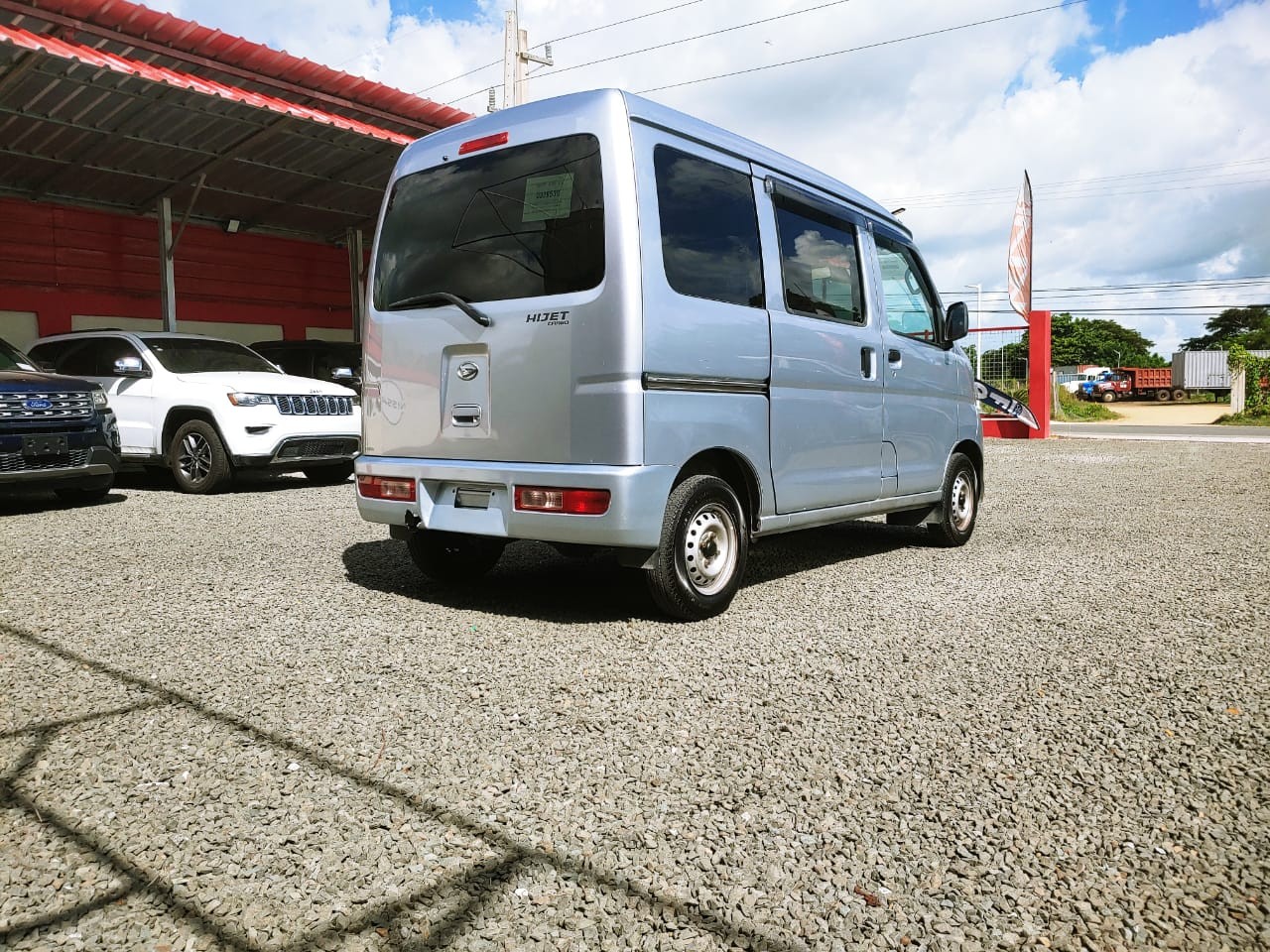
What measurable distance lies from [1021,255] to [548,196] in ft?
63.8

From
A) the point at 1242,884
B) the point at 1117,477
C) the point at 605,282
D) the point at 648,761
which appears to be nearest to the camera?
the point at 1242,884

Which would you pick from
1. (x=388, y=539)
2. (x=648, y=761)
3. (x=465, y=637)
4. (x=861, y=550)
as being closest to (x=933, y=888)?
(x=648, y=761)

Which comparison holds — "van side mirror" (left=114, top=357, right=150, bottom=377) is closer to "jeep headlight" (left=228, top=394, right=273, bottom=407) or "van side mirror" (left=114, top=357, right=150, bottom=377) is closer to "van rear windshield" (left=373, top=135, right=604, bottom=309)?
"jeep headlight" (left=228, top=394, right=273, bottom=407)

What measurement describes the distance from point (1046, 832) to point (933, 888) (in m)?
0.45

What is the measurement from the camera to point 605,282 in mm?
4215

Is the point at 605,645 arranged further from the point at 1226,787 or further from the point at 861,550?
the point at 861,550

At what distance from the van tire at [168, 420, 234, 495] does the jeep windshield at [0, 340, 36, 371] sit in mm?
1390

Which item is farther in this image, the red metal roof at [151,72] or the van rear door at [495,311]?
the red metal roof at [151,72]

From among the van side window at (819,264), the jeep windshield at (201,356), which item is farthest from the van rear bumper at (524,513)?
the jeep windshield at (201,356)

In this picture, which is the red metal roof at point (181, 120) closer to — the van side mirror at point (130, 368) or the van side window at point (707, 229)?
the van side mirror at point (130, 368)

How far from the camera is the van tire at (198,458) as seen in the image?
948 cm

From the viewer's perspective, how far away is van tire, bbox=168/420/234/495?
948 centimetres

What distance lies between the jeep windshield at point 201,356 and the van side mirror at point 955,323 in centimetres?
705

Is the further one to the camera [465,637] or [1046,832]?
[465,637]
